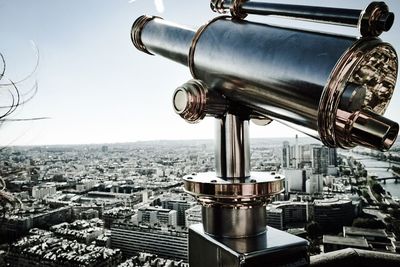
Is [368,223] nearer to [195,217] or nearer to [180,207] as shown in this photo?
[180,207]

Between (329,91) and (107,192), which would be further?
(107,192)

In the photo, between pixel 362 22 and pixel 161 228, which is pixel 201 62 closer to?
pixel 362 22

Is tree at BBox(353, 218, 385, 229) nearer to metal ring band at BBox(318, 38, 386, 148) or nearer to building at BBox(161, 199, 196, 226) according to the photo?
building at BBox(161, 199, 196, 226)

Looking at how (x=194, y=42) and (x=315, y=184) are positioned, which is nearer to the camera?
(x=194, y=42)

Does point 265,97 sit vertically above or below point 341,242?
above

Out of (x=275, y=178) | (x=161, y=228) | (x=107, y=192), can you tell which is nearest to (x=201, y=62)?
(x=275, y=178)

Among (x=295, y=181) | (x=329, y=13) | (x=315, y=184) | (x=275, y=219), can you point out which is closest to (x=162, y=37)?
(x=329, y=13)

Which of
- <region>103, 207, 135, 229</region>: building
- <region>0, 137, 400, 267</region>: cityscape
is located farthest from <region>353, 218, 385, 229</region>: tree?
<region>103, 207, 135, 229</region>: building

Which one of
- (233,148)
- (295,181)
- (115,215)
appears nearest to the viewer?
(233,148)
